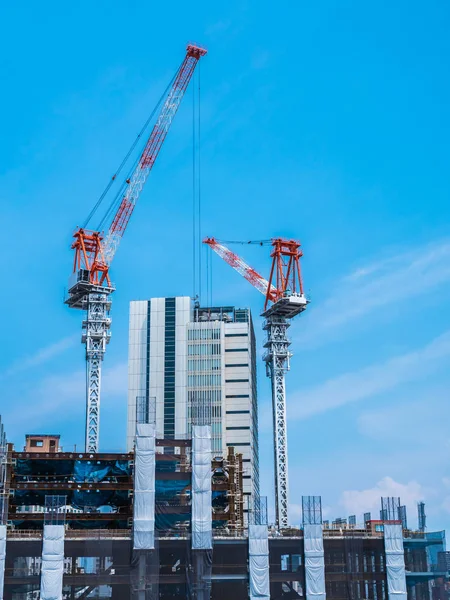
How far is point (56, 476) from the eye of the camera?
10206 cm

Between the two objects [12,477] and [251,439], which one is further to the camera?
[251,439]

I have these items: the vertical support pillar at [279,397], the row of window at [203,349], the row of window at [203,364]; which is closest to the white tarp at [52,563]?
the vertical support pillar at [279,397]

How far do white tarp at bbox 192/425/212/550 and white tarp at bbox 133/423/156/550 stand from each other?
16.7ft

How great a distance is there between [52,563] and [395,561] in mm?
41571

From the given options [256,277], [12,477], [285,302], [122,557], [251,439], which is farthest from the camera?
[251,439]

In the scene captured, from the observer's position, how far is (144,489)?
95438 mm

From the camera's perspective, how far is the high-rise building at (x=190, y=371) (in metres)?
184

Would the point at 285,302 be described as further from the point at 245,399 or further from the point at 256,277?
the point at 245,399

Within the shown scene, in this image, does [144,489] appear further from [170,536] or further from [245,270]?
[245,270]

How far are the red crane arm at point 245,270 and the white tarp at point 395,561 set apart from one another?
54.1 m

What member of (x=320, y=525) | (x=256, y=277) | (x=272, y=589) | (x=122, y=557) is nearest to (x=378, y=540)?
(x=320, y=525)

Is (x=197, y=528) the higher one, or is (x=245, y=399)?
(x=245, y=399)

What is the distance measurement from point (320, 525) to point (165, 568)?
19.9 meters

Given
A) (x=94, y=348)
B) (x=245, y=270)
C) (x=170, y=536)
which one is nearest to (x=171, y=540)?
(x=170, y=536)
